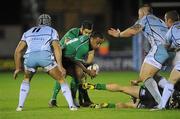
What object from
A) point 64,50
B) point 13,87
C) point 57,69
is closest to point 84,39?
point 64,50

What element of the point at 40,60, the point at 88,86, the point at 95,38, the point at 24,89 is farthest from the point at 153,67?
the point at 24,89

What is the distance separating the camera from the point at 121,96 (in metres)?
17.4

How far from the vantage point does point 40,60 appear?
1348cm

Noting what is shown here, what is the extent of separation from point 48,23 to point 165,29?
8.43 feet

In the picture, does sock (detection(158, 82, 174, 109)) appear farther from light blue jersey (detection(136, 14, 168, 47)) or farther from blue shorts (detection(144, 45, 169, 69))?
light blue jersey (detection(136, 14, 168, 47))

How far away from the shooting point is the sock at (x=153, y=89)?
45.5 feet

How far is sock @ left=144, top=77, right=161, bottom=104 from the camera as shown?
1388 centimetres

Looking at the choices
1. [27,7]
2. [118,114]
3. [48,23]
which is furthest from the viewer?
[27,7]

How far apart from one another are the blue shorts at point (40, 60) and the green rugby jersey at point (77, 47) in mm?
1171

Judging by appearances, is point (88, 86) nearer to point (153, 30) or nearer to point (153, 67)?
point (153, 67)

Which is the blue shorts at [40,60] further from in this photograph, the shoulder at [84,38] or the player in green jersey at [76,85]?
the shoulder at [84,38]

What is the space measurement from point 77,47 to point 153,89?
199 centimetres

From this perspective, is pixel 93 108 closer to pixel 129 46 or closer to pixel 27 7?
pixel 129 46

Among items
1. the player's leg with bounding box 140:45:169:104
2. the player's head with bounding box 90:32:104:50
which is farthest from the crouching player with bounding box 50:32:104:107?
the player's leg with bounding box 140:45:169:104
